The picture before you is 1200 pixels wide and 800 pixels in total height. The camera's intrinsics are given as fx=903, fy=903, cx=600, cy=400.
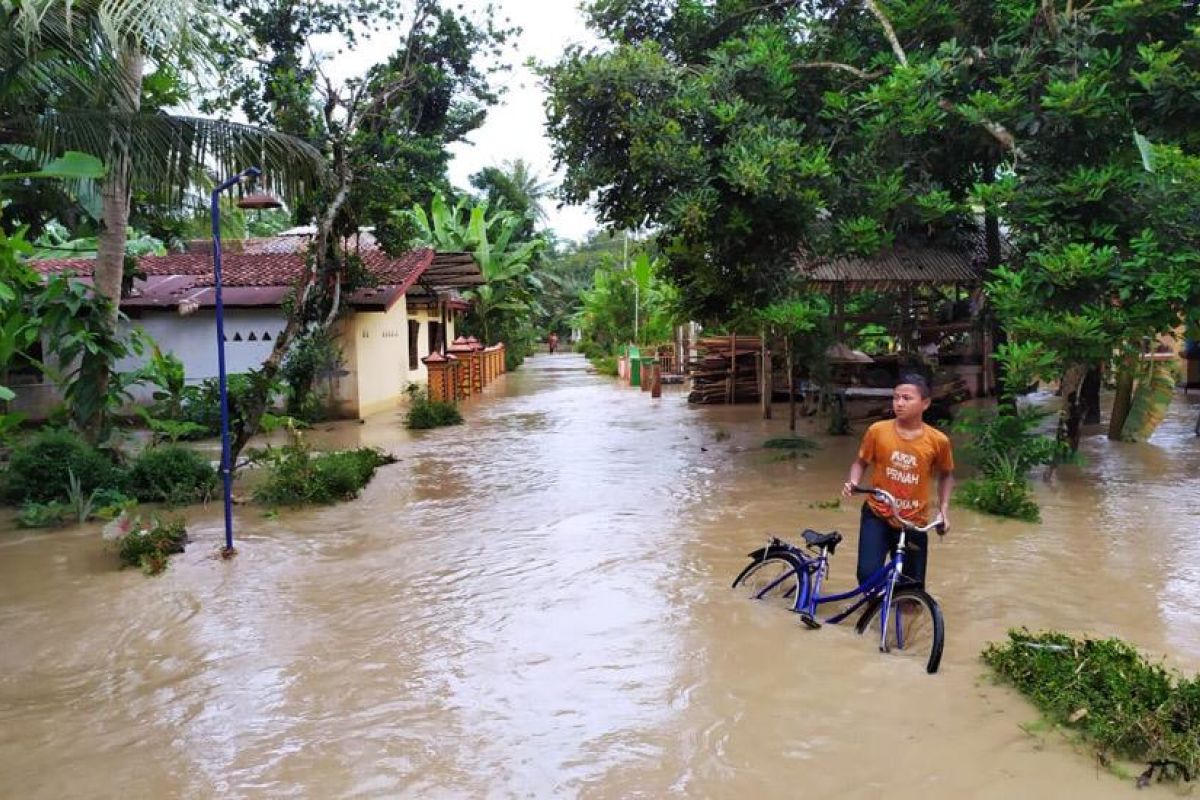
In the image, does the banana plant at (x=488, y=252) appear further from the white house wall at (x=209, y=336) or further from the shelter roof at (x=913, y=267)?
the shelter roof at (x=913, y=267)

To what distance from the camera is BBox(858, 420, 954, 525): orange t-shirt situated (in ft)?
17.1

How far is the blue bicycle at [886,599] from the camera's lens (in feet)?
16.7

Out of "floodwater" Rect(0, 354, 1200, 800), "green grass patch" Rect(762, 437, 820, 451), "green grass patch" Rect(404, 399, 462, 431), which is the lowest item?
"floodwater" Rect(0, 354, 1200, 800)

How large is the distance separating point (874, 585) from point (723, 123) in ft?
19.5

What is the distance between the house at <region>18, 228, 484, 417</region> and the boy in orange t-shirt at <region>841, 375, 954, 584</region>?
10950 millimetres

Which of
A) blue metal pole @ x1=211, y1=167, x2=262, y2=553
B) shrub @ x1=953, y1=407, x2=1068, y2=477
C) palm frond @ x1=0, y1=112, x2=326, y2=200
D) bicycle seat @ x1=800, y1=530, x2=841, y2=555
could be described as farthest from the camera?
shrub @ x1=953, y1=407, x2=1068, y2=477

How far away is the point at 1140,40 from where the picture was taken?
9344 mm

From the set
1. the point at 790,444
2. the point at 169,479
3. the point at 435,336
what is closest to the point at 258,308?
the point at 169,479

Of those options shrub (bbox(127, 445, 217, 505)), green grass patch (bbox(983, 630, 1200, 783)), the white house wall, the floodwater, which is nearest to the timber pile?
the white house wall

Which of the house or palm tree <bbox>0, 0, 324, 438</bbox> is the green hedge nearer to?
palm tree <bbox>0, 0, 324, 438</bbox>

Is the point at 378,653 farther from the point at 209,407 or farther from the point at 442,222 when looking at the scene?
the point at 442,222

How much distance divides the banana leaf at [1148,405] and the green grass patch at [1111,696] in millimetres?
9798

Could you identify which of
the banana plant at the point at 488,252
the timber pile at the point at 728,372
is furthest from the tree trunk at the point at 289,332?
the banana plant at the point at 488,252

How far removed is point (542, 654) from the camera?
540 cm
